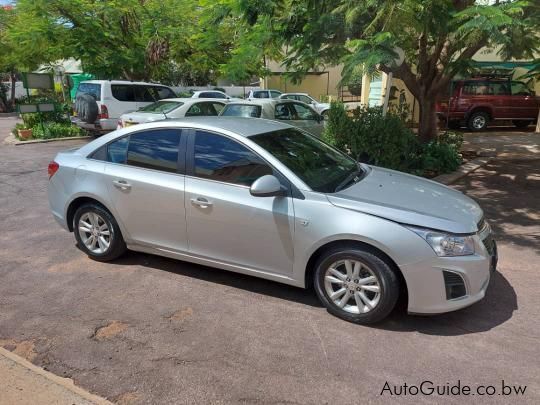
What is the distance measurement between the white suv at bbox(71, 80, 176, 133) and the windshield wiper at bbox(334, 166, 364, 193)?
10995mm

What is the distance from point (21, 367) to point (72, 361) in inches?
12.6

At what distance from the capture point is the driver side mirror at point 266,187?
12.0 ft

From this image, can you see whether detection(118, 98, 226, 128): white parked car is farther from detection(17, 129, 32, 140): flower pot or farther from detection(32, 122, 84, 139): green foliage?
detection(17, 129, 32, 140): flower pot

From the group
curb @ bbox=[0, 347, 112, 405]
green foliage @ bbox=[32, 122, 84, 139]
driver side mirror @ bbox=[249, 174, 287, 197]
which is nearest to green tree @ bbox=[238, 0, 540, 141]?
driver side mirror @ bbox=[249, 174, 287, 197]

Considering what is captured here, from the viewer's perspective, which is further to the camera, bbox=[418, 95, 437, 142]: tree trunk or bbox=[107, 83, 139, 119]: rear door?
bbox=[107, 83, 139, 119]: rear door

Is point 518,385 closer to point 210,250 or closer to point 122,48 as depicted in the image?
point 210,250

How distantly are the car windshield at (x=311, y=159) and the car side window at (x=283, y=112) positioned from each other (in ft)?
18.1

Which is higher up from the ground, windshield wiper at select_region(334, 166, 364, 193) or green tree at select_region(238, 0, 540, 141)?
green tree at select_region(238, 0, 540, 141)

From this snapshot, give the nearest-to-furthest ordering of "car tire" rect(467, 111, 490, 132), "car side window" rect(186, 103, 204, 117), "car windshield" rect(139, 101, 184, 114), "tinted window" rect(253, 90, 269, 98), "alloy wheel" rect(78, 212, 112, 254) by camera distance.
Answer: "alloy wheel" rect(78, 212, 112, 254)
"car windshield" rect(139, 101, 184, 114)
"car side window" rect(186, 103, 204, 117)
"car tire" rect(467, 111, 490, 132)
"tinted window" rect(253, 90, 269, 98)

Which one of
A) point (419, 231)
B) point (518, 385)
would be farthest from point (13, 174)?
point (518, 385)

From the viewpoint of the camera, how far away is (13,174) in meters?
9.45

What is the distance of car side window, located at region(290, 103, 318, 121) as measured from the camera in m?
10.7

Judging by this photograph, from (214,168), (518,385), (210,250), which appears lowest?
(518,385)

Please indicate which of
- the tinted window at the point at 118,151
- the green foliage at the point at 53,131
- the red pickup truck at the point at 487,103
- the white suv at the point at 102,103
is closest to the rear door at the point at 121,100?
the white suv at the point at 102,103
